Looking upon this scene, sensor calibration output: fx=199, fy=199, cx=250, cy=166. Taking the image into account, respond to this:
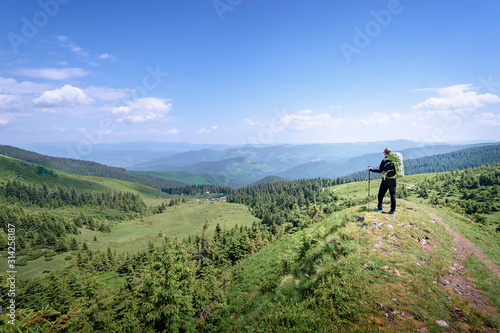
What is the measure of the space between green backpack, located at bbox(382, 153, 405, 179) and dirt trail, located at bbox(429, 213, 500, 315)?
5860mm

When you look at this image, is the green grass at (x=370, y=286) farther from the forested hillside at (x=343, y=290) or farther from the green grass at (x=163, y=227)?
the green grass at (x=163, y=227)

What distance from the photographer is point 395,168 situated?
15672 millimetres

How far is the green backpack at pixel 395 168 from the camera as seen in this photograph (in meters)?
15.7

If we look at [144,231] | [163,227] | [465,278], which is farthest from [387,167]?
[163,227]

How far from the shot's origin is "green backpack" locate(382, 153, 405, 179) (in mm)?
15656

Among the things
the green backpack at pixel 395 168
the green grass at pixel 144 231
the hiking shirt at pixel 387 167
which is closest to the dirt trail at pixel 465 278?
the green backpack at pixel 395 168

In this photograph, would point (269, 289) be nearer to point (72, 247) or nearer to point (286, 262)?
point (286, 262)

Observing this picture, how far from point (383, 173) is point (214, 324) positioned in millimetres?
21073

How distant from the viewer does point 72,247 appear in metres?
113

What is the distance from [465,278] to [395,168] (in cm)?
781

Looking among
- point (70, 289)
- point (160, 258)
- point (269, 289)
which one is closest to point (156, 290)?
point (160, 258)

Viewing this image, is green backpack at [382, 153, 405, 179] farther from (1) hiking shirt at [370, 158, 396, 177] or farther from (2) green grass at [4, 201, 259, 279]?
(2) green grass at [4, 201, 259, 279]

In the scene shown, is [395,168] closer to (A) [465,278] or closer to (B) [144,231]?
(A) [465,278]

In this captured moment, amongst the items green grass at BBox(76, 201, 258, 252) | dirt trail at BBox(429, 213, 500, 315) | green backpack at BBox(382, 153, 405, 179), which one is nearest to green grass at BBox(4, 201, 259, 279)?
green grass at BBox(76, 201, 258, 252)
